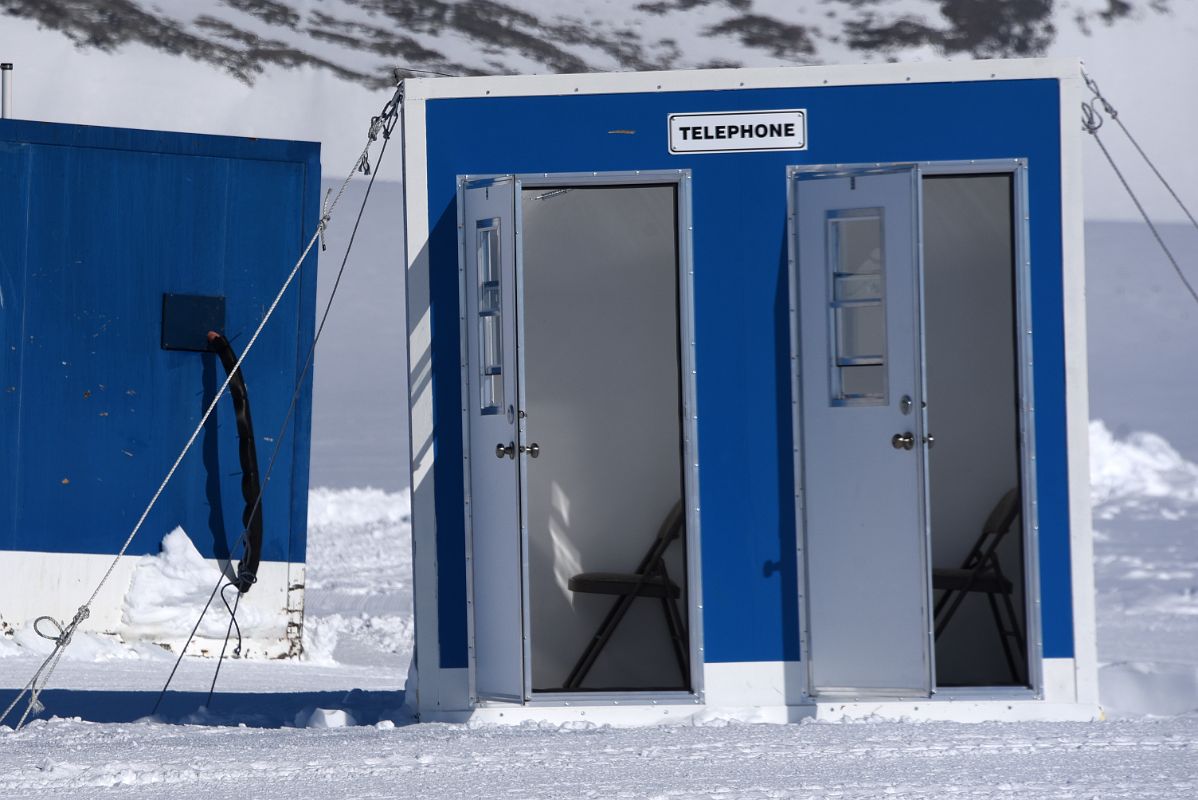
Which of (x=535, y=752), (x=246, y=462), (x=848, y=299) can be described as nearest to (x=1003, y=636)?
(x=848, y=299)

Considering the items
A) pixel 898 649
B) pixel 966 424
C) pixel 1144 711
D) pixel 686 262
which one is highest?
pixel 686 262

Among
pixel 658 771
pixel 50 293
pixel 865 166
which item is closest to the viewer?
pixel 658 771

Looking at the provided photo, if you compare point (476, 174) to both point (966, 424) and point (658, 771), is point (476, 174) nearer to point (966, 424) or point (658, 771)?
point (658, 771)

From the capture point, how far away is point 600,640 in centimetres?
592

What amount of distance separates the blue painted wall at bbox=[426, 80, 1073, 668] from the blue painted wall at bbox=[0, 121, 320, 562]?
318 cm

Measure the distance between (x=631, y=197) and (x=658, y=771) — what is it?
310 centimetres

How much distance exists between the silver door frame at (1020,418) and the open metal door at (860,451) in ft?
0.06

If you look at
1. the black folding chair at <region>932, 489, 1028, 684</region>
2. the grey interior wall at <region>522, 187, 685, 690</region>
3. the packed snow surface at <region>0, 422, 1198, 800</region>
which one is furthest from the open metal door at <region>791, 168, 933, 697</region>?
the grey interior wall at <region>522, 187, 685, 690</region>

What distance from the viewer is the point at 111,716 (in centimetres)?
603

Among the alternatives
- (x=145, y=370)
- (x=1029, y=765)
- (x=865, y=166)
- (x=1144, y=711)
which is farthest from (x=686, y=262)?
(x=145, y=370)

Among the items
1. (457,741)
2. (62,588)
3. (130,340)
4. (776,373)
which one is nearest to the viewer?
(457,741)

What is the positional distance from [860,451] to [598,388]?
1.92 meters

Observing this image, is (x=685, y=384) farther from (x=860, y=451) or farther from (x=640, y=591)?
(x=640, y=591)

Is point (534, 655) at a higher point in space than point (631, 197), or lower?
lower
